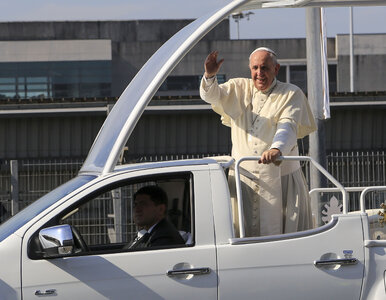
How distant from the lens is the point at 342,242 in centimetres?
625

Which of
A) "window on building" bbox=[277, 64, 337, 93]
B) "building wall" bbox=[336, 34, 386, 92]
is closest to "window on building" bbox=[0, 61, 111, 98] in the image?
"window on building" bbox=[277, 64, 337, 93]

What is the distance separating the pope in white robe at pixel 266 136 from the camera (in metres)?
6.73

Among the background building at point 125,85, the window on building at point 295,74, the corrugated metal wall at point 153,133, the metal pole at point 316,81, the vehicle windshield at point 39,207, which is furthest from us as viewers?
the window on building at point 295,74

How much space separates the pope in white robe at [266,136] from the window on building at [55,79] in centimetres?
4847

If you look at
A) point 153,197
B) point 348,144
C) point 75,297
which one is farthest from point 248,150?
point 348,144

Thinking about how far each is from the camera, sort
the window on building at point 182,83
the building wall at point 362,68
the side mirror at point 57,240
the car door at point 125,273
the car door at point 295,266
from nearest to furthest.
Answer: the side mirror at point 57,240, the car door at point 125,273, the car door at point 295,266, the building wall at point 362,68, the window on building at point 182,83

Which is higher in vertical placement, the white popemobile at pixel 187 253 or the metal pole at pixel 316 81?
the metal pole at pixel 316 81

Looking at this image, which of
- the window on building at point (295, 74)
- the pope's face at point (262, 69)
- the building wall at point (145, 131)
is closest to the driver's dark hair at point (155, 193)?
the pope's face at point (262, 69)

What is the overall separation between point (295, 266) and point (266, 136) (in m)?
1.31

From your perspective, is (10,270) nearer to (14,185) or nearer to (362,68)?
(14,185)

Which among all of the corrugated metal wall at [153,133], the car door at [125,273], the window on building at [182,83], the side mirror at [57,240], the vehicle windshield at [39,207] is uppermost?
the window on building at [182,83]

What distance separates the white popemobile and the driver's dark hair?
0.12 m

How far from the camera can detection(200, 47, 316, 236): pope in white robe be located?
22.1 feet

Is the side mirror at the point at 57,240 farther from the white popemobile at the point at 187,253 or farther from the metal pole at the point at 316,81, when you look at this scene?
the metal pole at the point at 316,81
